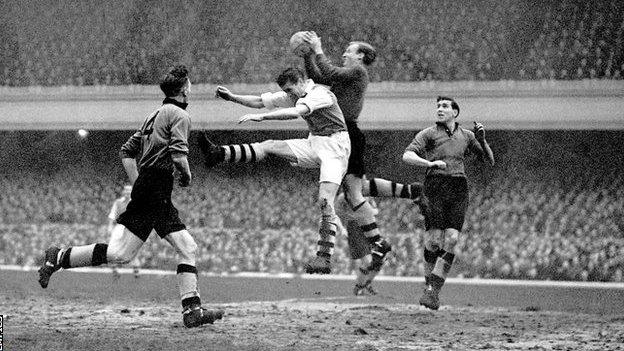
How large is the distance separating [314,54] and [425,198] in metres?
1.91

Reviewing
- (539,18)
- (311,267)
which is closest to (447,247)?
(311,267)

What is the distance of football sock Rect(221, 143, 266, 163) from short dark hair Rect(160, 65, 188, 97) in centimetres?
49

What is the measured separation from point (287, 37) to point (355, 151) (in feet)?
37.4

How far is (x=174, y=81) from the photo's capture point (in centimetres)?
554

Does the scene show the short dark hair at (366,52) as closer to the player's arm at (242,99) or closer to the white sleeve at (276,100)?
the white sleeve at (276,100)

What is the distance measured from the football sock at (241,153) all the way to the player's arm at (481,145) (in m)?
1.95

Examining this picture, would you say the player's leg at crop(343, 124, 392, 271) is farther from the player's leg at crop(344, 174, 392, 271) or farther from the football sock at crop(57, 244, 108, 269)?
the football sock at crop(57, 244, 108, 269)

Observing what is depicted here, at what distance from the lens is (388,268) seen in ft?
47.0

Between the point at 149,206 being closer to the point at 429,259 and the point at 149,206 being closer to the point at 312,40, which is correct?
the point at 312,40

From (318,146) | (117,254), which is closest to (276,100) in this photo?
(318,146)

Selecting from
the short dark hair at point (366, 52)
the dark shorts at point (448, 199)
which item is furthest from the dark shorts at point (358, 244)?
the short dark hair at point (366, 52)

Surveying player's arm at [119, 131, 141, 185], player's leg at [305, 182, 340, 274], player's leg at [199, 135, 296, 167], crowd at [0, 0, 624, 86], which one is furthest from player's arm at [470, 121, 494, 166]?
crowd at [0, 0, 624, 86]

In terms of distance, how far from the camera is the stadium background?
14781 millimetres

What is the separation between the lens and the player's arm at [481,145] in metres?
6.82
